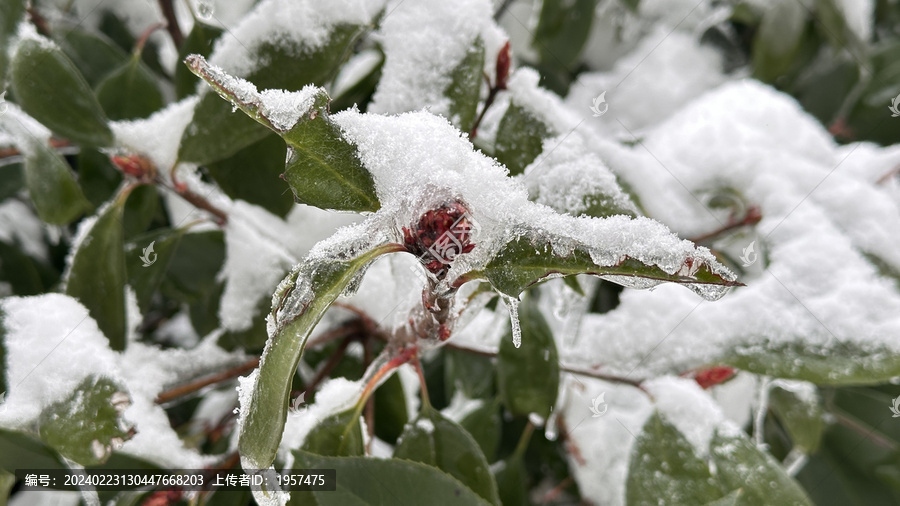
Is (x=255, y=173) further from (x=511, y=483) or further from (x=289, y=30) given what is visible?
(x=511, y=483)

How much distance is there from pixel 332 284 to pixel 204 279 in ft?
1.70

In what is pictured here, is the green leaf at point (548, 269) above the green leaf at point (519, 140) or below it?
above

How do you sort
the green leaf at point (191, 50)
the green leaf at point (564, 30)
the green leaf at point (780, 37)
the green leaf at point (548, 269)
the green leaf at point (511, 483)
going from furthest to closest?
the green leaf at point (780, 37) < the green leaf at point (564, 30) < the green leaf at point (511, 483) < the green leaf at point (191, 50) < the green leaf at point (548, 269)

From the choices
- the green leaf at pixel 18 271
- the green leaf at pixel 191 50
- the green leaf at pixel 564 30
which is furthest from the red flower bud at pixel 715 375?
the green leaf at pixel 18 271

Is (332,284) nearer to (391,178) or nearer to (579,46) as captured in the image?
(391,178)

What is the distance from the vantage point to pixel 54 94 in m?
0.60

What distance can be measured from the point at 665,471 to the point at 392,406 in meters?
0.29

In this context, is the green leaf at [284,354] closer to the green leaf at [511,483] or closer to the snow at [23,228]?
the green leaf at [511,483]

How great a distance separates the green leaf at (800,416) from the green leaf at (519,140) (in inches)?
19.8

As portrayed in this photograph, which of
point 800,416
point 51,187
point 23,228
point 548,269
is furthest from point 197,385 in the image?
point 800,416

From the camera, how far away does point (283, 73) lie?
53 centimetres

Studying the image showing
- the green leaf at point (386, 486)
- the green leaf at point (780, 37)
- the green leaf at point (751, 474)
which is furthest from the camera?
the green leaf at point (780, 37)

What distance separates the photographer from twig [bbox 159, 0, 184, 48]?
805 mm

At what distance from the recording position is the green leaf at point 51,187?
24.5 inches
